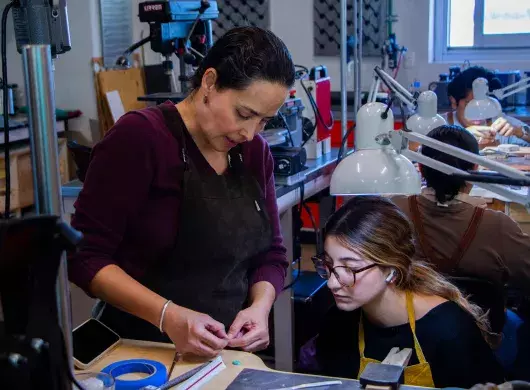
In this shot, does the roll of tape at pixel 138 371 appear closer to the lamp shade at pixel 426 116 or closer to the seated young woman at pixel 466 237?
the seated young woman at pixel 466 237

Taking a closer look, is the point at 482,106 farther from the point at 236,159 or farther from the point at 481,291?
the point at 236,159

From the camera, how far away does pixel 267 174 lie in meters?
1.70

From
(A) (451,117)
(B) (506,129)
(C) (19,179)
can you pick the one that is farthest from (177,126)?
(C) (19,179)

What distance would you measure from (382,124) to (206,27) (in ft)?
5.90

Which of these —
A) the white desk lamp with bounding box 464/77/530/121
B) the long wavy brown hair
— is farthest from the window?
the long wavy brown hair

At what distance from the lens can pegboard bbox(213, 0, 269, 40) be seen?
5191 millimetres

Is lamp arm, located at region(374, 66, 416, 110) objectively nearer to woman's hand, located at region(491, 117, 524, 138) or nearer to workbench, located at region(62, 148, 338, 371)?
workbench, located at region(62, 148, 338, 371)

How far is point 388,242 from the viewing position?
1753mm

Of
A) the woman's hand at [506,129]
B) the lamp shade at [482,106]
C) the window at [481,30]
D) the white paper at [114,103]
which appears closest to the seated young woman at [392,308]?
the lamp shade at [482,106]

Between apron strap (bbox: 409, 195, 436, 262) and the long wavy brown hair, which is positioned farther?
apron strap (bbox: 409, 195, 436, 262)

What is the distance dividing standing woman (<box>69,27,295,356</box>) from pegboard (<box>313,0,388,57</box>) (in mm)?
3443

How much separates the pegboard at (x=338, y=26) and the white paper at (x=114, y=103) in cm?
141

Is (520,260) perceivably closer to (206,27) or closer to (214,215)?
(214,215)

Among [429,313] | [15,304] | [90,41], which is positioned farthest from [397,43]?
[15,304]
